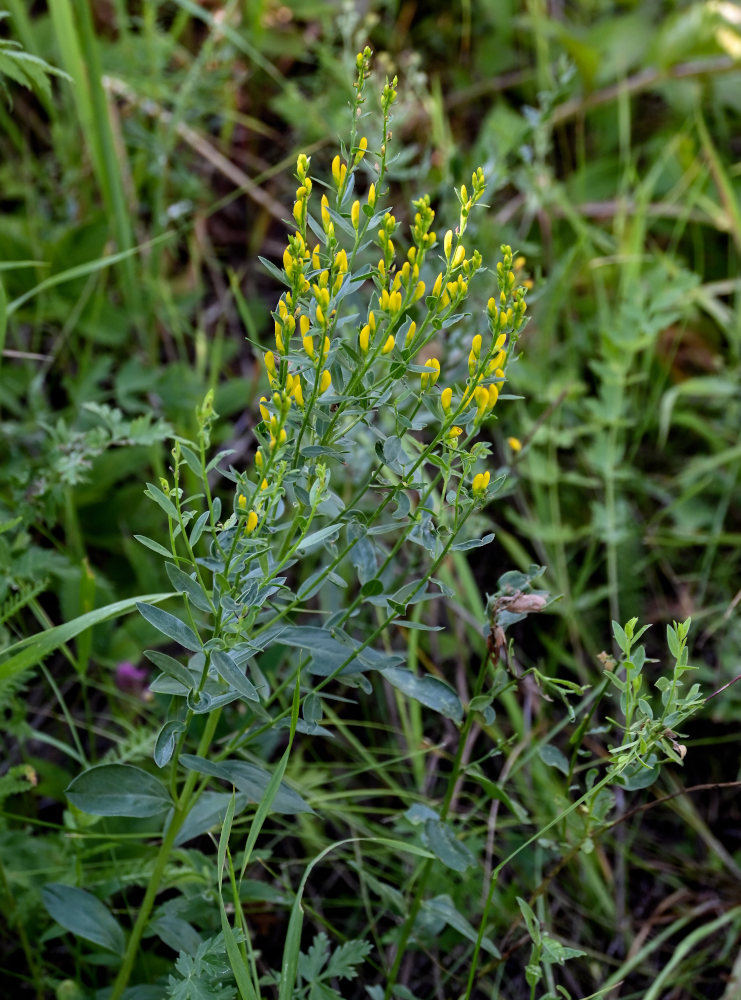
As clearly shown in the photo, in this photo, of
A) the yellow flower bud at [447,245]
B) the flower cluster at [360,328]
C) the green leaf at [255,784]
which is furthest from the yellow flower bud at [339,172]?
the green leaf at [255,784]

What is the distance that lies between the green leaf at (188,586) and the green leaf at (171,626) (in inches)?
1.3

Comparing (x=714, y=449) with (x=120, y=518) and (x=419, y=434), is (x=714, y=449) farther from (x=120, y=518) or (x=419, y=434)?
(x=120, y=518)

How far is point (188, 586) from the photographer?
3.64 feet

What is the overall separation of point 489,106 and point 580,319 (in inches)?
40.7

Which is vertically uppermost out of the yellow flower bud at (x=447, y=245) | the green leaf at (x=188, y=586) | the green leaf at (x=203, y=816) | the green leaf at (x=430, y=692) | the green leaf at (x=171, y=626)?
the yellow flower bud at (x=447, y=245)

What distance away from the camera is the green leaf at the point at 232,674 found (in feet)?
3.53

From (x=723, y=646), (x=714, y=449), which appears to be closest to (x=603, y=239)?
(x=714, y=449)

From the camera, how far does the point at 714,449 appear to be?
99.7 inches

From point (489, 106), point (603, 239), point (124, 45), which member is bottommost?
point (603, 239)

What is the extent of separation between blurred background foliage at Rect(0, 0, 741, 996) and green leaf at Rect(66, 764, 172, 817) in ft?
1.00

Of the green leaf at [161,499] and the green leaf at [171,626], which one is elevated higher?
the green leaf at [161,499]

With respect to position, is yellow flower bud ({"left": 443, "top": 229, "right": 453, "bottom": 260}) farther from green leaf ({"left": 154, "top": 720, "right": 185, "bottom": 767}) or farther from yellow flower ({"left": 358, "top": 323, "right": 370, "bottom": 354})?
green leaf ({"left": 154, "top": 720, "right": 185, "bottom": 767})

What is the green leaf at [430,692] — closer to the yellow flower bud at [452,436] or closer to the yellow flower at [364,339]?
the yellow flower bud at [452,436]

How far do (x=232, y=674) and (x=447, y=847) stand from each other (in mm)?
468
